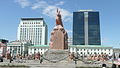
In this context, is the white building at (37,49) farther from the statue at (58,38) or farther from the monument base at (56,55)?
the monument base at (56,55)

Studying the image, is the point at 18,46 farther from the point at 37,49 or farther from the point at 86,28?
the point at 86,28

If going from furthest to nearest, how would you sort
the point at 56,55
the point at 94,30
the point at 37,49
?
the point at 94,30 < the point at 37,49 < the point at 56,55

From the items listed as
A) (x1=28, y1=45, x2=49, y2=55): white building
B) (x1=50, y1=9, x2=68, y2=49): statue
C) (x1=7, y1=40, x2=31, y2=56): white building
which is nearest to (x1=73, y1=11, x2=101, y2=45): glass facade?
(x1=28, y1=45, x2=49, y2=55): white building

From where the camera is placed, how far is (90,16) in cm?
18475

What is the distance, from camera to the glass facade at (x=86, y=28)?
181625mm

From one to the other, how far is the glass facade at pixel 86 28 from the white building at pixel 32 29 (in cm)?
2639

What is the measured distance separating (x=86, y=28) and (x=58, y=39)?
139 metres

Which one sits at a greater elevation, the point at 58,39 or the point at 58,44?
the point at 58,39

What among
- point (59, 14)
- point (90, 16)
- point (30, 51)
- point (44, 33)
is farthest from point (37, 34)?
point (59, 14)

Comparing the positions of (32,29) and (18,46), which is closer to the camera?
(18,46)

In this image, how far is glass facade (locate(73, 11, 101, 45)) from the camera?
596ft

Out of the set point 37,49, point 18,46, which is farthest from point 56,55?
point 18,46

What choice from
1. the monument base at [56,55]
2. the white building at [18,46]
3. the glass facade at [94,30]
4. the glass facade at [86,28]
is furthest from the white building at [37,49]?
the monument base at [56,55]

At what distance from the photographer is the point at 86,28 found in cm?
18362
